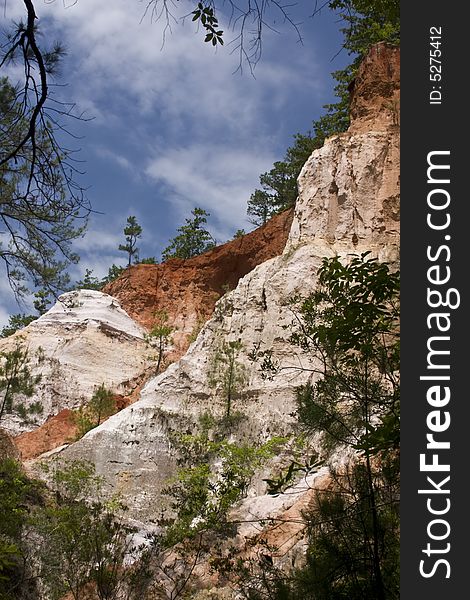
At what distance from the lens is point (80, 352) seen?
27781 mm

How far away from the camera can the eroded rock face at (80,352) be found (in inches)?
1021

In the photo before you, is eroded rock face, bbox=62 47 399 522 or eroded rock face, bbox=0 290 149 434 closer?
eroded rock face, bbox=62 47 399 522

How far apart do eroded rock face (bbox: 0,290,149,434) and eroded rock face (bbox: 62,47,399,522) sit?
236 inches

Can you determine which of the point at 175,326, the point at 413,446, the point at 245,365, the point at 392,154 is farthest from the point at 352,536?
the point at 175,326

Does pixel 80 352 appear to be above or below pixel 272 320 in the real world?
above

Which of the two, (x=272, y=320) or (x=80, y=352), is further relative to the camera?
(x=80, y=352)

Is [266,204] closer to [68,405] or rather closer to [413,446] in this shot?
[68,405]

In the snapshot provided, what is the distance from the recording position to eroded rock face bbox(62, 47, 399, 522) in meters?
17.5

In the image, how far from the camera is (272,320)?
20203mm

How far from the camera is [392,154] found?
2272 cm

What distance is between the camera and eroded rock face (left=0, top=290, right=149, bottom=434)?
25.9m

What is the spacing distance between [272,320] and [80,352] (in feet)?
35.9

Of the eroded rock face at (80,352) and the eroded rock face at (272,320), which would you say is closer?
the eroded rock face at (272,320)

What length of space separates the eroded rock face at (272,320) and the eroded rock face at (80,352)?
6.00m
